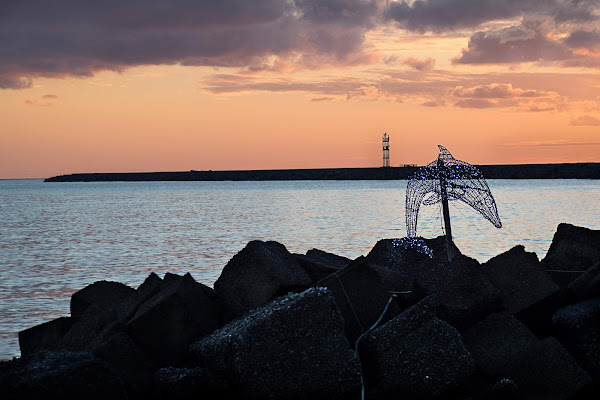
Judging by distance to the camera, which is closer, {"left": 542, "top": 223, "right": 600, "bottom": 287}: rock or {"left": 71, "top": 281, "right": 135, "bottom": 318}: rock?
{"left": 71, "top": 281, "right": 135, "bottom": 318}: rock

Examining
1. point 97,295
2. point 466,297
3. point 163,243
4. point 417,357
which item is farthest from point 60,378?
point 163,243

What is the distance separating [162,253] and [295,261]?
628 inches

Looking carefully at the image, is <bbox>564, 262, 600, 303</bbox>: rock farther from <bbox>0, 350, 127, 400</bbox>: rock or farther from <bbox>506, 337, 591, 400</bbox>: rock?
<bbox>0, 350, 127, 400</bbox>: rock

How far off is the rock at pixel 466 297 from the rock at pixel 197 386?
7.17 ft

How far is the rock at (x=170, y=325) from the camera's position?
6.82 m

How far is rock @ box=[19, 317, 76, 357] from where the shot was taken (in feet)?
27.3

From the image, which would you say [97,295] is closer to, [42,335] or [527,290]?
[42,335]

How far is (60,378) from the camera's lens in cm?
529

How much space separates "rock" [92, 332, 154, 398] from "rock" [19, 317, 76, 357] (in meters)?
1.91

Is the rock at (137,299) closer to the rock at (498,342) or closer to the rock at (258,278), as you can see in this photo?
the rock at (258,278)

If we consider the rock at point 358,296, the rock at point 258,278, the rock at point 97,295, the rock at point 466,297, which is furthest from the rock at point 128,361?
the rock at point 466,297

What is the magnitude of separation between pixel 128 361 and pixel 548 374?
3.59m

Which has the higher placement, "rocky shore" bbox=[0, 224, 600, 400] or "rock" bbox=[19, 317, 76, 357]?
"rocky shore" bbox=[0, 224, 600, 400]

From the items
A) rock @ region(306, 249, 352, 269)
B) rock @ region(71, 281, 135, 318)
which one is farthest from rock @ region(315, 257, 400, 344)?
rock @ region(71, 281, 135, 318)
